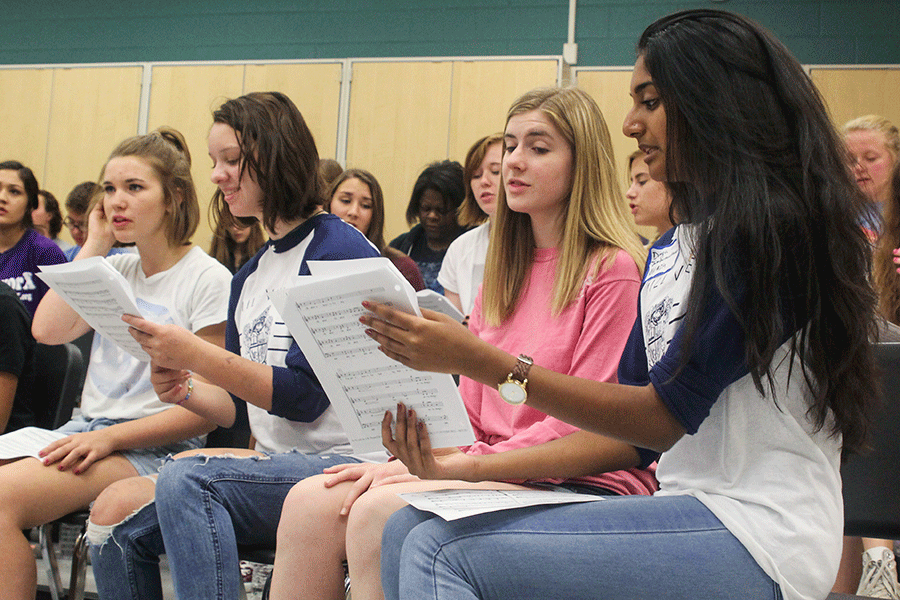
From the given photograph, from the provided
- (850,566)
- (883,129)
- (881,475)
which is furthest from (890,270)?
(883,129)

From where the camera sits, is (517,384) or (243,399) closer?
(517,384)

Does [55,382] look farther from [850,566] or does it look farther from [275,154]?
[850,566]

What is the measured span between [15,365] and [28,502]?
48cm

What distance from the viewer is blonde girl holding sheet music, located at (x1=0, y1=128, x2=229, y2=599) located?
164 cm

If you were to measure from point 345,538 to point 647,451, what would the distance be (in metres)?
0.49

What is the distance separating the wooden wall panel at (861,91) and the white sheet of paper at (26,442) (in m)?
3.74

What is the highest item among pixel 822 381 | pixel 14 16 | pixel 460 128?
pixel 14 16

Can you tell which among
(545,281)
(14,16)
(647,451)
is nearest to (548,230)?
(545,281)

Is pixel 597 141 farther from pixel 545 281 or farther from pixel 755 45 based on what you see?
pixel 755 45

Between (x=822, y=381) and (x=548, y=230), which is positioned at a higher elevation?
(x=548, y=230)

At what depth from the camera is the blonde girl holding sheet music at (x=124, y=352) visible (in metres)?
1.64

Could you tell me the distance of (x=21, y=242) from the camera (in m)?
3.00

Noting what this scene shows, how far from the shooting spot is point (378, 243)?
304cm

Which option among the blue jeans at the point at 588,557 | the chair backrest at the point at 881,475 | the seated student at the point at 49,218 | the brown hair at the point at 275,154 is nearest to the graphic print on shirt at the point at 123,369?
the brown hair at the point at 275,154
